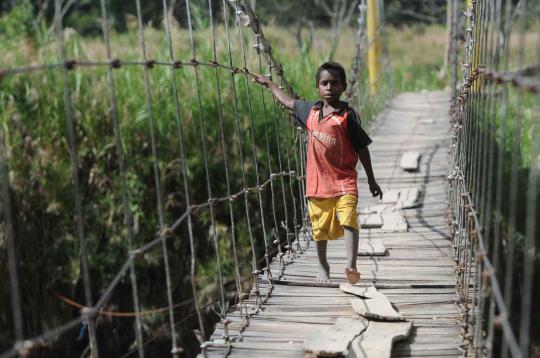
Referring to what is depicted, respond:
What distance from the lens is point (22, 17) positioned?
6012 mm

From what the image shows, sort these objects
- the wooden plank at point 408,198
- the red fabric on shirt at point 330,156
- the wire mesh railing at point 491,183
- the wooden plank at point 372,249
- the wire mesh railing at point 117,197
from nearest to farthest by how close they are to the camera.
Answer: the wire mesh railing at point 491,183
the red fabric on shirt at point 330,156
the wooden plank at point 372,249
the wooden plank at point 408,198
the wire mesh railing at point 117,197

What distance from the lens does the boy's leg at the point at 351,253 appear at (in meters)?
Result: 2.39

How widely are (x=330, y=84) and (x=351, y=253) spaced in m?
0.53

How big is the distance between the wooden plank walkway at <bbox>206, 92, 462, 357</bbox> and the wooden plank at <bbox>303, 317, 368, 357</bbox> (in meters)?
0.05

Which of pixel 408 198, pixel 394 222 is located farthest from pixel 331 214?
pixel 408 198

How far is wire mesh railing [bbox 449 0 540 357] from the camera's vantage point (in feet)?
4.21

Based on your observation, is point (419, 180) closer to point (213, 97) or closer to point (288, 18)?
point (213, 97)

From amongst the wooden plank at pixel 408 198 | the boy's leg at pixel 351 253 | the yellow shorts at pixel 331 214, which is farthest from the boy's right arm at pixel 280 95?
the wooden plank at pixel 408 198

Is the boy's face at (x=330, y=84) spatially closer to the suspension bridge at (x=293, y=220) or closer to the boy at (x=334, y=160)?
the boy at (x=334, y=160)

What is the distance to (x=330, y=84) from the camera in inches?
93.0

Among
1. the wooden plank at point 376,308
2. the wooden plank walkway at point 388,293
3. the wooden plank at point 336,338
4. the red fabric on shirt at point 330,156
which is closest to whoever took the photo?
the wooden plank at point 336,338

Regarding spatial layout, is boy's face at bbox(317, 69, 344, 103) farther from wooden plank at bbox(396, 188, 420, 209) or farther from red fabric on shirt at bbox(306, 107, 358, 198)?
wooden plank at bbox(396, 188, 420, 209)

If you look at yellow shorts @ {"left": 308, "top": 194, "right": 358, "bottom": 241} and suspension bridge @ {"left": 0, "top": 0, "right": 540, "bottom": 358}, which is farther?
yellow shorts @ {"left": 308, "top": 194, "right": 358, "bottom": 241}

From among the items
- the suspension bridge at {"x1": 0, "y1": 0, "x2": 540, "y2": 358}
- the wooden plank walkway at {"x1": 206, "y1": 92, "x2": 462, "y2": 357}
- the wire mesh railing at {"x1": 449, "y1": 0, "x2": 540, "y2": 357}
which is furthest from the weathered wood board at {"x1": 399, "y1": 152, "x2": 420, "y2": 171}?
the wire mesh railing at {"x1": 449, "y1": 0, "x2": 540, "y2": 357}
